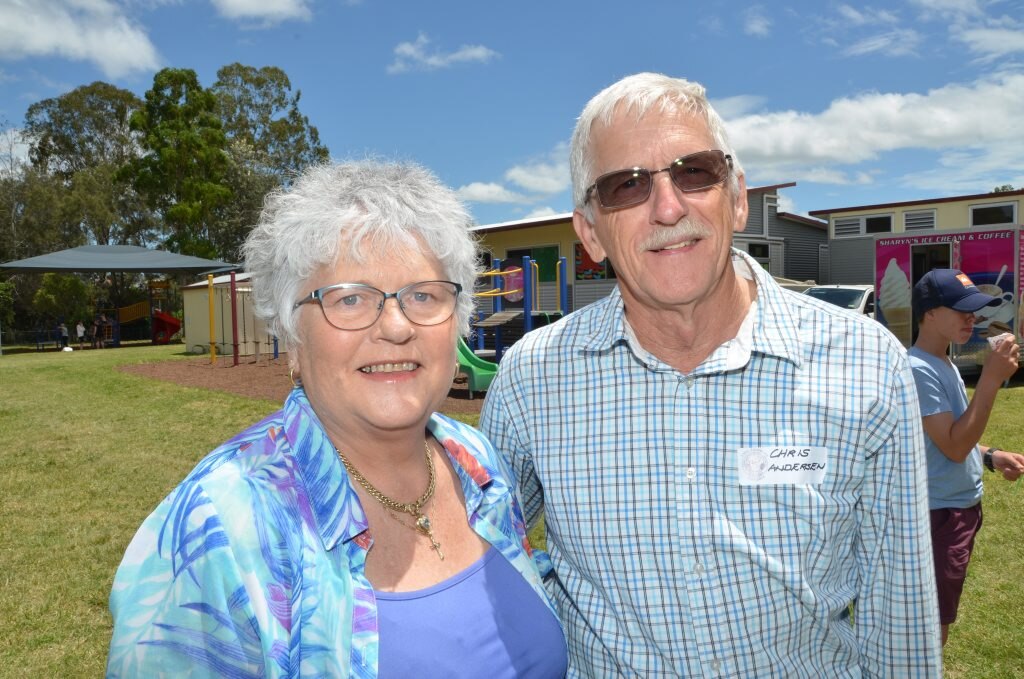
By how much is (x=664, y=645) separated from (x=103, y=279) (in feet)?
136

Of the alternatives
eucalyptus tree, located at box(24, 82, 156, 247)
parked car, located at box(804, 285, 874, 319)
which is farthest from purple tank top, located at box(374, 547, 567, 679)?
eucalyptus tree, located at box(24, 82, 156, 247)

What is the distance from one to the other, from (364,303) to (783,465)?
3.70ft

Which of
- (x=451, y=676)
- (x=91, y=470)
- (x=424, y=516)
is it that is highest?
(x=424, y=516)

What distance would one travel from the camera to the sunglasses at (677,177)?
198 centimetres

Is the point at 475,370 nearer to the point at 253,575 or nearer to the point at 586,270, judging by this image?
the point at 253,575

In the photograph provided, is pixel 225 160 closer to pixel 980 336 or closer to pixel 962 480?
pixel 980 336

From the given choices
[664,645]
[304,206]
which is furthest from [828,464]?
[304,206]

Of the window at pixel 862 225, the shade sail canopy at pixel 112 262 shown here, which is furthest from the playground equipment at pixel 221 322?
the window at pixel 862 225

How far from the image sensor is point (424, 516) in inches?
79.6

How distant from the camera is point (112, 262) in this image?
27.0 metres

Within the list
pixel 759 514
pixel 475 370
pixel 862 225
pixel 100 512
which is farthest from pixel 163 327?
pixel 759 514

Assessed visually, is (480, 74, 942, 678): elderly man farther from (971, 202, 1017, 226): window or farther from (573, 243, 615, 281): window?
(971, 202, 1017, 226): window

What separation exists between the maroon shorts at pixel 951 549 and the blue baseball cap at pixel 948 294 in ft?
3.33

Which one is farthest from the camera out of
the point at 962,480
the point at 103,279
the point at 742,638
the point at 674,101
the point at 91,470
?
the point at 103,279
